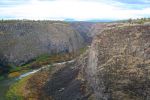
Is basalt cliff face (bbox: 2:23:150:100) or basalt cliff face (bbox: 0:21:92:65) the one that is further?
basalt cliff face (bbox: 0:21:92:65)

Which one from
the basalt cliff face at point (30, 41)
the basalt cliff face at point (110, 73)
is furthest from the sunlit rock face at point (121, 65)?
the basalt cliff face at point (30, 41)

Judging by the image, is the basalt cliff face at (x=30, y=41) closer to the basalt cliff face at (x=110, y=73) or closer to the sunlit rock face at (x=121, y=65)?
the basalt cliff face at (x=110, y=73)

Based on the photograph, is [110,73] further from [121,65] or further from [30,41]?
[30,41]

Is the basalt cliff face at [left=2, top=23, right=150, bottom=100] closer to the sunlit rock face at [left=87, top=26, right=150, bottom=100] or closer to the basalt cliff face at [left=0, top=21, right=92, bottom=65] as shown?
the sunlit rock face at [left=87, top=26, right=150, bottom=100]

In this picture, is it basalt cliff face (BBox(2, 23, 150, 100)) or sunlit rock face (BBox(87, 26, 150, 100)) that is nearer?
sunlit rock face (BBox(87, 26, 150, 100))

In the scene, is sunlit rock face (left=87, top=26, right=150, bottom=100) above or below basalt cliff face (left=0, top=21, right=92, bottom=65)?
above

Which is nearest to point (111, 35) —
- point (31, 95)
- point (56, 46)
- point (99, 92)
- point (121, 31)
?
point (121, 31)

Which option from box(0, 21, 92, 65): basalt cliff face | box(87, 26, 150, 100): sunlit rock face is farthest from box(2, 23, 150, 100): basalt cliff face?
box(0, 21, 92, 65): basalt cliff face

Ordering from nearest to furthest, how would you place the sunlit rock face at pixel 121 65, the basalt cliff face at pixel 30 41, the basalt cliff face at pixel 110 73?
1. the sunlit rock face at pixel 121 65
2. the basalt cliff face at pixel 110 73
3. the basalt cliff face at pixel 30 41

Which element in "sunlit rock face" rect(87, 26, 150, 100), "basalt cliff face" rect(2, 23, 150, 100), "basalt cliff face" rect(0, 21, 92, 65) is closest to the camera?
"sunlit rock face" rect(87, 26, 150, 100)

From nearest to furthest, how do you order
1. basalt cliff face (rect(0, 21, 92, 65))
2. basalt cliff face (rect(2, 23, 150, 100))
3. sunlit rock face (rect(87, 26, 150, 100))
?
sunlit rock face (rect(87, 26, 150, 100))
basalt cliff face (rect(2, 23, 150, 100))
basalt cliff face (rect(0, 21, 92, 65))

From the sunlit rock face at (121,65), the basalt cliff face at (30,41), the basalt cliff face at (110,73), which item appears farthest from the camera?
the basalt cliff face at (30,41)
